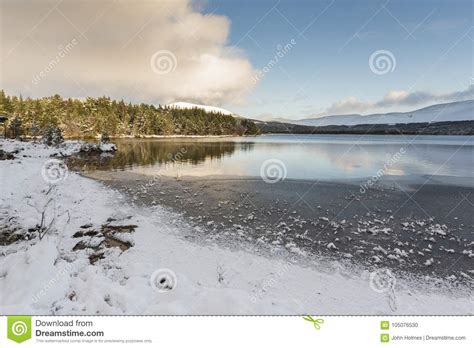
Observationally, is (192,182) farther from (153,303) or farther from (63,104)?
(63,104)

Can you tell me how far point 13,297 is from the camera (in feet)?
14.6

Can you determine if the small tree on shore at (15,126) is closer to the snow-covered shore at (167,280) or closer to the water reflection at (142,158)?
the water reflection at (142,158)

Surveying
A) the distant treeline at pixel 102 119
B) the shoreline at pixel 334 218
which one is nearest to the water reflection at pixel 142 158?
the shoreline at pixel 334 218

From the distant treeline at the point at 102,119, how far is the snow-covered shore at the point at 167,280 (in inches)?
2091

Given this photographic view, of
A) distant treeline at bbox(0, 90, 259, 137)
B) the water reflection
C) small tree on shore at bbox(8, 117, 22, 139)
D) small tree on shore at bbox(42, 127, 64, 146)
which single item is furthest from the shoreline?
distant treeline at bbox(0, 90, 259, 137)

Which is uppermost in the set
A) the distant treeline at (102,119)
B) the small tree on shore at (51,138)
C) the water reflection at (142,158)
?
the distant treeline at (102,119)

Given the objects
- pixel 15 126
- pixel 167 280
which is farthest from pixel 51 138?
pixel 167 280

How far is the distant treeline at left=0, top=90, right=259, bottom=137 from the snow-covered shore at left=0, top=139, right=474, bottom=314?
53107mm

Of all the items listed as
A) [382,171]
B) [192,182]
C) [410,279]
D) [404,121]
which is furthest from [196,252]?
[404,121]

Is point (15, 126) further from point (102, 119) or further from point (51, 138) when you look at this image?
point (102, 119)

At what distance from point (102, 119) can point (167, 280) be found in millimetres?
89501

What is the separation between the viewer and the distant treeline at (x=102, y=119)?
6294 cm

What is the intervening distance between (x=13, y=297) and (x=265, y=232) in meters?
7.20

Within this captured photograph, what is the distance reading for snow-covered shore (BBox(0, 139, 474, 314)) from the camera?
4711 mm
